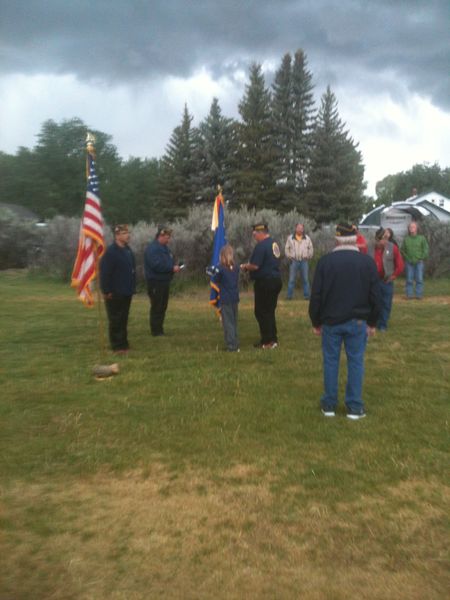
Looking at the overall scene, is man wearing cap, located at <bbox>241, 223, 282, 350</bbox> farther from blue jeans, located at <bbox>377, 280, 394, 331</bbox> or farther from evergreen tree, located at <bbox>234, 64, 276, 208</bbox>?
evergreen tree, located at <bbox>234, 64, 276, 208</bbox>

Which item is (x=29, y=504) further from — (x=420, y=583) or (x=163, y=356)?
(x=163, y=356)

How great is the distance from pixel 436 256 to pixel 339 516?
19526 millimetres

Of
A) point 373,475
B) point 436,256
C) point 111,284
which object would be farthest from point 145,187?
point 373,475

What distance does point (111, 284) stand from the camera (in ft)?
30.7

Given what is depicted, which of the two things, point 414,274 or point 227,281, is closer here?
point 227,281

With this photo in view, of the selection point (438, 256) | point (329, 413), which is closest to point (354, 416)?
point (329, 413)

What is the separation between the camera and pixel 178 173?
169 feet

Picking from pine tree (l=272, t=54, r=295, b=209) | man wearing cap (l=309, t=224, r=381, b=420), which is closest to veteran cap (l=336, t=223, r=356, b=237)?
man wearing cap (l=309, t=224, r=381, b=420)

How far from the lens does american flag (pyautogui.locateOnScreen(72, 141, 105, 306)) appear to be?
28.9 feet

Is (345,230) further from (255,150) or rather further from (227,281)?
(255,150)

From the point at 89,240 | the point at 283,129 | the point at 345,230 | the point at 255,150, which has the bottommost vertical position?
the point at 89,240

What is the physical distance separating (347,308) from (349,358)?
54cm

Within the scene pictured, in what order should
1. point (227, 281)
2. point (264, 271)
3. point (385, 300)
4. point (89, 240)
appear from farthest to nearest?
point (385, 300), point (264, 271), point (227, 281), point (89, 240)

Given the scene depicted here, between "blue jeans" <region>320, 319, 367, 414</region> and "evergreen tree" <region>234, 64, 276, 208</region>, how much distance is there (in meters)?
41.2
